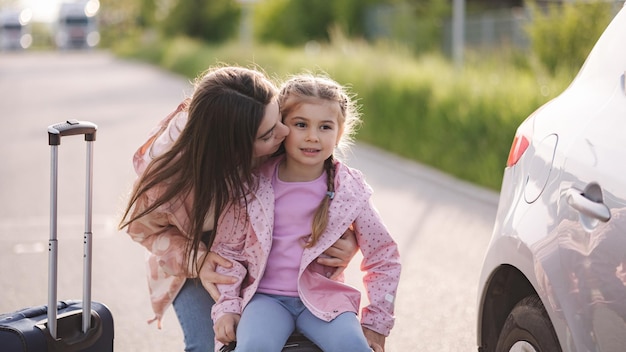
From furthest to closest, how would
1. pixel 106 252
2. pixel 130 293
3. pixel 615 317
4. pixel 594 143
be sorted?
pixel 106 252
pixel 130 293
pixel 594 143
pixel 615 317

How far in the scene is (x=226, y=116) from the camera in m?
3.75

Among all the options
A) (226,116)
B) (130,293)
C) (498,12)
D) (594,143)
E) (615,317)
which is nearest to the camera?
(615,317)

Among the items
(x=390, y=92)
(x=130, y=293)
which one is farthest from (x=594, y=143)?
(x=390, y=92)

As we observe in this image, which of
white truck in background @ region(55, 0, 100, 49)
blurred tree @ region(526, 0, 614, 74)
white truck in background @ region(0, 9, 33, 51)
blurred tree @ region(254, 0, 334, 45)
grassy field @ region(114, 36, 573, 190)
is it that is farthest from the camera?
white truck in background @ region(0, 9, 33, 51)

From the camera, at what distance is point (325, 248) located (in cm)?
376

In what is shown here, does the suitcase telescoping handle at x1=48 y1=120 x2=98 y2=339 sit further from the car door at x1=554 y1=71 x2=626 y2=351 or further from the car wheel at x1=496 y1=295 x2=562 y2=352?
the car door at x1=554 y1=71 x2=626 y2=351

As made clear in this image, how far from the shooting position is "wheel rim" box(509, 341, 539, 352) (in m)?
3.44

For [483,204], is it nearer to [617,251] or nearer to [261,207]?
[261,207]

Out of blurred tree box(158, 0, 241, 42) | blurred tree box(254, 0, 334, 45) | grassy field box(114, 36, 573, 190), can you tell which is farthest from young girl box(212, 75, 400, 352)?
blurred tree box(158, 0, 241, 42)

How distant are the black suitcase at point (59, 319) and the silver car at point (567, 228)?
133 centimetres

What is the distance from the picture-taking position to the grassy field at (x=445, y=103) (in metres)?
11.5

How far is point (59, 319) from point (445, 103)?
32.1 ft

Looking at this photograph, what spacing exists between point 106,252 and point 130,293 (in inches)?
57.7

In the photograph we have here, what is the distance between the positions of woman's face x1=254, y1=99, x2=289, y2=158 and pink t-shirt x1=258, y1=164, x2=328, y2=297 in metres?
0.16
